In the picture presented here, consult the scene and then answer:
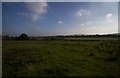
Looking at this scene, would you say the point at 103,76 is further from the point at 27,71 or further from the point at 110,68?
the point at 27,71

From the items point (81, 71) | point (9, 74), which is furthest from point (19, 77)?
point (81, 71)

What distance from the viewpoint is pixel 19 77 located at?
1145 centimetres

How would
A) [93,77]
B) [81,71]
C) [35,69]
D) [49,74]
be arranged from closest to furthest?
[93,77] → [49,74] → [81,71] → [35,69]

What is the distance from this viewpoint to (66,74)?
1173 centimetres

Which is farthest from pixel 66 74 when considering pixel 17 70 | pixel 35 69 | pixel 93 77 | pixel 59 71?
pixel 17 70

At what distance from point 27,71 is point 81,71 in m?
4.13

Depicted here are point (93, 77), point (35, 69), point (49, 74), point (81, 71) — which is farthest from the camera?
point (35, 69)

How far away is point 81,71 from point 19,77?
4569 mm

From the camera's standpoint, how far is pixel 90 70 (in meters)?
12.9

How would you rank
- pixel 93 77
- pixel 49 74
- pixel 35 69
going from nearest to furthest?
pixel 93 77 → pixel 49 74 → pixel 35 69

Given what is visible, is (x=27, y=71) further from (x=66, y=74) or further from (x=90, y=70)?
(x=90, y=70)

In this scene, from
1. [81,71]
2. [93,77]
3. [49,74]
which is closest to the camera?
[93,77]

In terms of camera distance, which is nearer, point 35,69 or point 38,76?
point 38,76

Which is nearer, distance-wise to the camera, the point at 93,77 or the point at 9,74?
the point at 93,77
